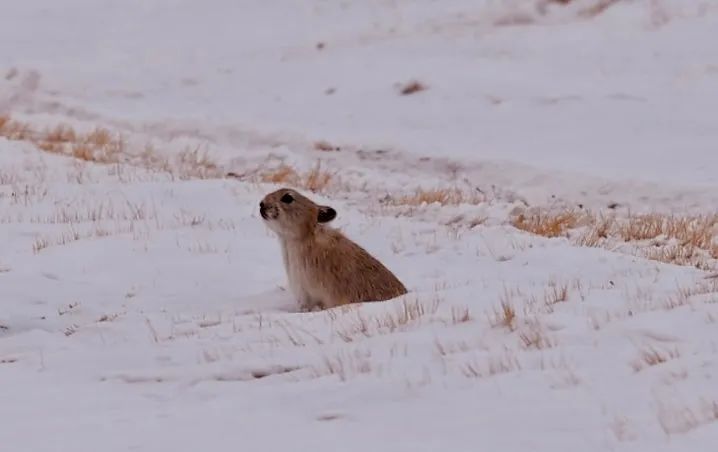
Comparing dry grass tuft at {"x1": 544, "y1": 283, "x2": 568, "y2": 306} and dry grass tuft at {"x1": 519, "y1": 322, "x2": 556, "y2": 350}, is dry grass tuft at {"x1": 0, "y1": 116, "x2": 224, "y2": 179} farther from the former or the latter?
dry grass tuft at {"x1": 519, "y1": 322, "x2": 556, "y2": 350}

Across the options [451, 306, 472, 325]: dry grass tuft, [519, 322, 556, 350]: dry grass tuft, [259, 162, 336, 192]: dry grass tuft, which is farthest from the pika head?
[259, 162, 336, 192]: dry grass tuft

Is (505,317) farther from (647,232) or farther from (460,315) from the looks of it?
(647,232)

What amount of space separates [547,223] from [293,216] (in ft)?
15.0

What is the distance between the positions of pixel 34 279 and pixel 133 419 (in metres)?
4.33

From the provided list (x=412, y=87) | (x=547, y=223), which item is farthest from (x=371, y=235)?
(x=412, y=87)

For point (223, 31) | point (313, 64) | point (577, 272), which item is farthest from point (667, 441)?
point (223, 31)

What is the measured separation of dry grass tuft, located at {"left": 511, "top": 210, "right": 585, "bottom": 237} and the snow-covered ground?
0.91 ft

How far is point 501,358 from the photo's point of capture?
22.1 feet

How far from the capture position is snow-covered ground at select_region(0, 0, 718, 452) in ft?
20.1

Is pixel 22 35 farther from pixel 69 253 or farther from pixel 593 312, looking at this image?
pixel 593 312

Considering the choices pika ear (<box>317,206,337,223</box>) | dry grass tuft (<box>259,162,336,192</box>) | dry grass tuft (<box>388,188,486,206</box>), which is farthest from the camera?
dry grass tuft (<box>259,162,336,192</box>)

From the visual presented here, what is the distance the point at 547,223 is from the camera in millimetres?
13852

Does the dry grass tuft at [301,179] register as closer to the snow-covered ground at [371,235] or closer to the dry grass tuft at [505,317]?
the snow-covered ground at [371,235]

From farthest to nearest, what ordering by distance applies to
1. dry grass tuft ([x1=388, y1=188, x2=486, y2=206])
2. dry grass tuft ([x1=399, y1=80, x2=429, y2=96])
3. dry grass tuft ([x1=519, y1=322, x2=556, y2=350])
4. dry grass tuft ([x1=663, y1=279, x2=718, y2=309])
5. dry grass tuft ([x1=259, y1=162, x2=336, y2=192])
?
dry grass tuft ([x1=399, y1=80, x2=429, y2=96])
dry grass tuft ([x1=259, y1=162, x2=336, y2=192])
dry grass tuft ([x1=388, y1=188, x2=486, y2=206])
dry grass tuft ([x1=663, y1=279, x2=718, y2=309])
dry grass tuft ([x1=519, y1=322, x2=556, y2=350])
